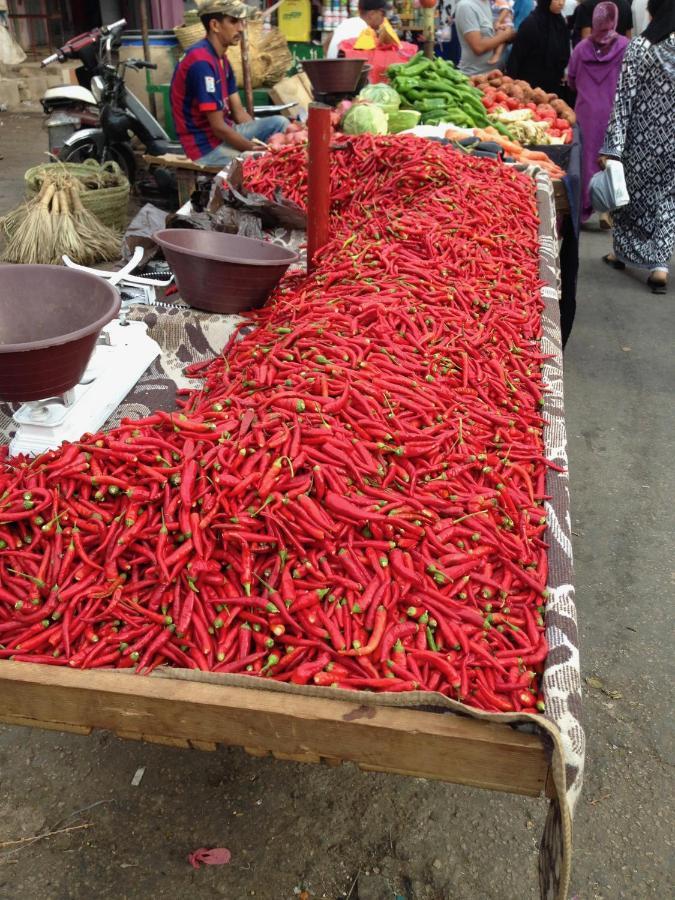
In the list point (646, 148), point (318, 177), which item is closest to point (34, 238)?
point (318, 177)

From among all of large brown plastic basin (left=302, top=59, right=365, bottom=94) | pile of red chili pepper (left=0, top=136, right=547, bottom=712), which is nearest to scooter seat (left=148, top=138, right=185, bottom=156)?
large brown plastic basin (left=302, top=59, right=365, bottom=94)

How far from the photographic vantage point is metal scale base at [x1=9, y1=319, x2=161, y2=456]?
217cm

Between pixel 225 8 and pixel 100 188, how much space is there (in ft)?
5.80

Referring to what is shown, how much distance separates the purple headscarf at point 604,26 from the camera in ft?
21.6

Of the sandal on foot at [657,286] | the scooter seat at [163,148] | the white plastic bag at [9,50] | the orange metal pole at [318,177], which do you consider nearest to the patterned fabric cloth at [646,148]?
the sandal on foot at [657,286]

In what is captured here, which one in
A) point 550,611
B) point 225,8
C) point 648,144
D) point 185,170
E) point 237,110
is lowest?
point 550,611

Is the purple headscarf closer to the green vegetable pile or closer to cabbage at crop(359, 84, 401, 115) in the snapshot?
the green vegetable pile

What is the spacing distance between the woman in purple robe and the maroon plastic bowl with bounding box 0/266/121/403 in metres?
5.80

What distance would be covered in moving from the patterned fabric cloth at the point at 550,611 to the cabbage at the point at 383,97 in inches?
111

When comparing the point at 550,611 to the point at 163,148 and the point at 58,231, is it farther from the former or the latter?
the point at 163,148

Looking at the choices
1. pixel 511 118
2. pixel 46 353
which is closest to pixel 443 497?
pixel 46 353

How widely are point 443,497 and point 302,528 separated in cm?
44

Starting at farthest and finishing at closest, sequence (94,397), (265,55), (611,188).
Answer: (265,55) → (611,188) → (94,397)

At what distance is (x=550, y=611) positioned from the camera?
5.69ft
